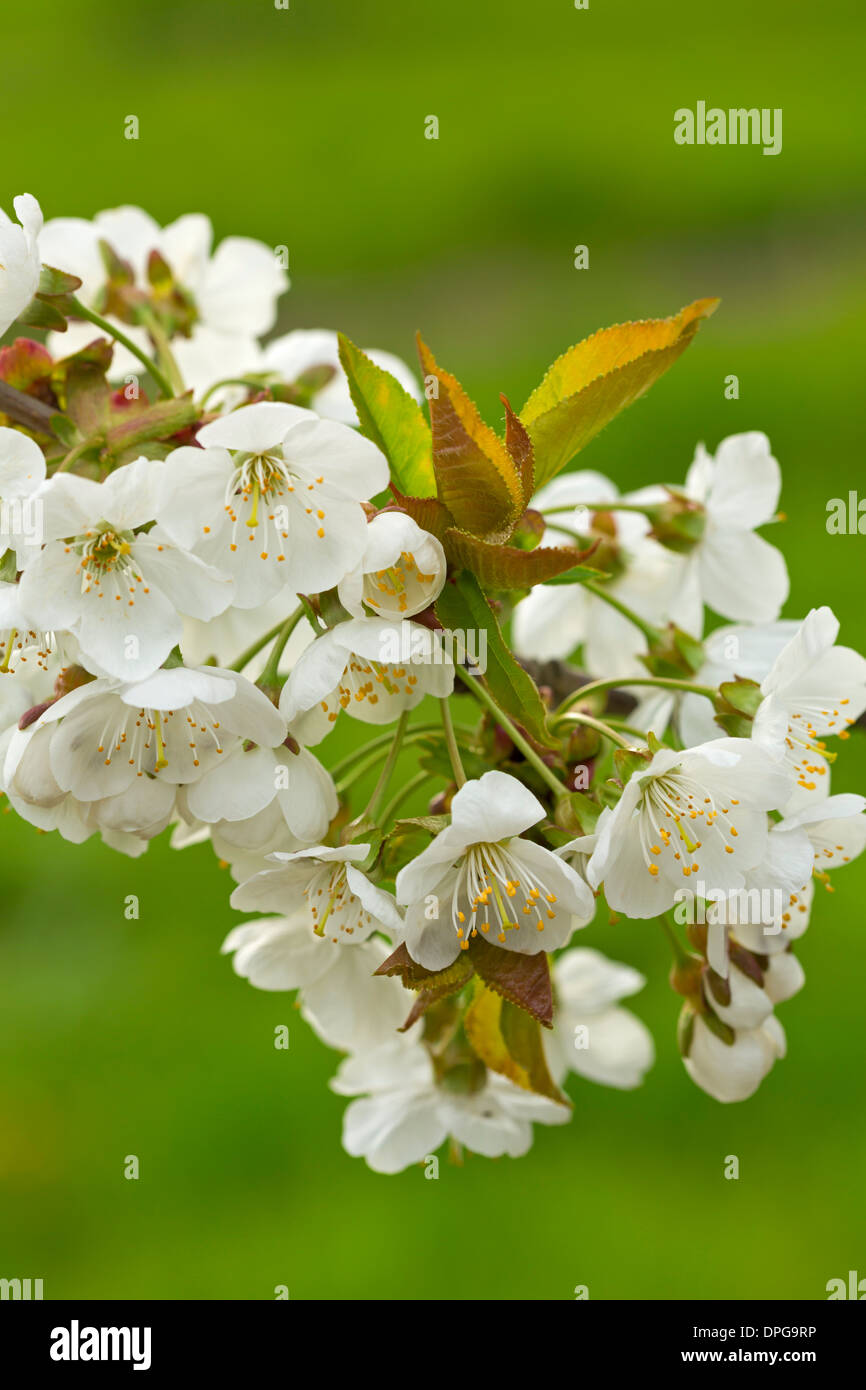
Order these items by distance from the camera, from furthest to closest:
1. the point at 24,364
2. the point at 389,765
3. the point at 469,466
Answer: the point at 24,364, the point at 389,765, the point at 469,466

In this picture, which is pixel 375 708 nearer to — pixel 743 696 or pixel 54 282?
pixel 743 696

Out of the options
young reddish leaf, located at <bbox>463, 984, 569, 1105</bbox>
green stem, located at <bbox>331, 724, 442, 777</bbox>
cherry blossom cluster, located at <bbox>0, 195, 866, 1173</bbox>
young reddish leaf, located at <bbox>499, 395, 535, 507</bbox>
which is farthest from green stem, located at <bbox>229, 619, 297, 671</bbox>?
young reddish leaf, located at <bbox>463, 984, 569, 1105</bbox>

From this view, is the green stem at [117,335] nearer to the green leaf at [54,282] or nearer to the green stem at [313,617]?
the green leaf at [54,282]

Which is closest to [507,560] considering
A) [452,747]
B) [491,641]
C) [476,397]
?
[491,641]

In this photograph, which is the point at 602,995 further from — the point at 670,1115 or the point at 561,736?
the point at 670,1115

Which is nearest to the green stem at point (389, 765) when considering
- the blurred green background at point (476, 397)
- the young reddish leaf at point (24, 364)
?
the young reddish leaf at point (24, 364)

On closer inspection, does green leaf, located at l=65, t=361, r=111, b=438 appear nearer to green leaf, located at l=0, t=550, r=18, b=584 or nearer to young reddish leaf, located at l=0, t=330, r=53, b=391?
young reddish leaf, located at l=0, t=330, r=53, b=391
